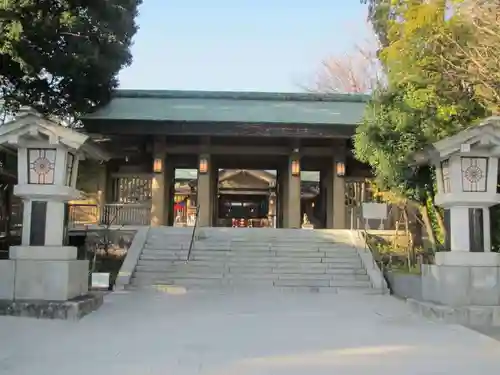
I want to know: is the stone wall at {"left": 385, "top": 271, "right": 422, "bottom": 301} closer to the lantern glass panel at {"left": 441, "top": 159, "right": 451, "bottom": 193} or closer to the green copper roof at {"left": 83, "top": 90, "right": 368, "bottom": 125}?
the lantern glass panel at {"left": 441, "top": 159, "right": 451, "bottom": 193}

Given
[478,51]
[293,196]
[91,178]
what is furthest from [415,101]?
[91,178]

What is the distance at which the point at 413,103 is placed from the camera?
11.6 metres

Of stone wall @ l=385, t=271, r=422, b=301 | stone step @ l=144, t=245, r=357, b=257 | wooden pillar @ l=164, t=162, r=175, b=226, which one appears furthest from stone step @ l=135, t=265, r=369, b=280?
wooden pillar @ l=164, t=162, r=175, b=226

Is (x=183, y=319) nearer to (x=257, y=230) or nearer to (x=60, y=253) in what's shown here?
(x=60, y=253)

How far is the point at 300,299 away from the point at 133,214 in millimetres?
9647

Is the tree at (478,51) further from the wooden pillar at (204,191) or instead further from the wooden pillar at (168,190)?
the wooden pillar at (168,190)

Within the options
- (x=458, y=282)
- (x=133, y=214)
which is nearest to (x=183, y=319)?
(x=458, y=282)

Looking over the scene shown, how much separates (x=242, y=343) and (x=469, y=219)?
473 centimetres

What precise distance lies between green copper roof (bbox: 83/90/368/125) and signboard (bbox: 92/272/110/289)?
7.78 meters

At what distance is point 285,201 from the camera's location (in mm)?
20172

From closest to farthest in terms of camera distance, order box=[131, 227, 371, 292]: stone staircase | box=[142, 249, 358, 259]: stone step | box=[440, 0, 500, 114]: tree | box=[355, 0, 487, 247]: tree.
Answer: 1. box=[440, 0, 500, 114]: tree
2. box=[355, 0, 487, 247]: tree
3. box=[131, 227, 371, 292]: stone staircase
4. box=[142, 249, 358, 259]: stone step

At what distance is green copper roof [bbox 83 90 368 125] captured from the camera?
18.9m

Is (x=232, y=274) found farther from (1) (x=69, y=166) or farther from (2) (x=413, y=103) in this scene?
(2) (x=413, y=103)

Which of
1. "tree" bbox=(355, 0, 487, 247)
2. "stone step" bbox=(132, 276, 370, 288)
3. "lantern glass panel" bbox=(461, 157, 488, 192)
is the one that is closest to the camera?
"lantern glass panel" bbox=(461, 157, 488, 192)
